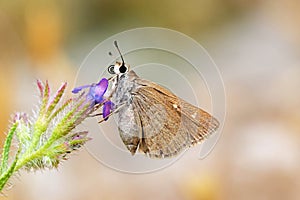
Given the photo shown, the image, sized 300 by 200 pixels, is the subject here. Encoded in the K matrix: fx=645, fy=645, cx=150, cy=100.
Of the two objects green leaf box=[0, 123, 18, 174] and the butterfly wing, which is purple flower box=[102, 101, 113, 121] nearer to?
the butterfly wing

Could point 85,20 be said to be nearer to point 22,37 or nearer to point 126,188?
point 22,37

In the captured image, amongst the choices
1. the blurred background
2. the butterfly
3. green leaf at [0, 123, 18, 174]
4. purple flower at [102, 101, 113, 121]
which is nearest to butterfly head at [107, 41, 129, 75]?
the butterfly

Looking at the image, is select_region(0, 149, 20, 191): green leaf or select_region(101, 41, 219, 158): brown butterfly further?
select_region(101, 41, 219, 158): brown butterfly

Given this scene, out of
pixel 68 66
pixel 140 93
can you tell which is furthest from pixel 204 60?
pixel 140 93

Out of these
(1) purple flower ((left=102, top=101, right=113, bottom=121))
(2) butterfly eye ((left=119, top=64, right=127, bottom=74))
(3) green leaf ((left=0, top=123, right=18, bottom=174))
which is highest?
(2) butterfly eye ((left=119, top=64, right=127, bottom=74))

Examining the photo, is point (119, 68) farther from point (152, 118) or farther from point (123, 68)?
point (152, 118)

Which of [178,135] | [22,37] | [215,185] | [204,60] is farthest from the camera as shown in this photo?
[22,37]

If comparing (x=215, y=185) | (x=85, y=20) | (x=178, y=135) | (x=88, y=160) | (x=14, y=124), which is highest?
(x=85, y=20)

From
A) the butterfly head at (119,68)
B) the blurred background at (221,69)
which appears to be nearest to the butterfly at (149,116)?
the butterfly head at (119,68)
